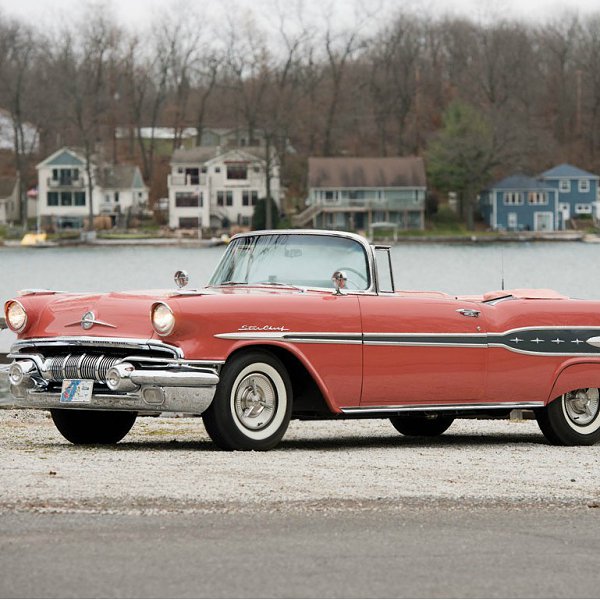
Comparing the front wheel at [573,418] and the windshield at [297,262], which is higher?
the windshield at [297,262]

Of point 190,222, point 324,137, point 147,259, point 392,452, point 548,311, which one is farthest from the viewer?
point 324,137

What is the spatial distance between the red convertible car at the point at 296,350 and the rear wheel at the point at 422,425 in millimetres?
1198

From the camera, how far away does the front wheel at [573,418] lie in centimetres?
1273

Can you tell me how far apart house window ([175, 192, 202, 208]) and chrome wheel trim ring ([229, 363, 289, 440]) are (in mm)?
120907

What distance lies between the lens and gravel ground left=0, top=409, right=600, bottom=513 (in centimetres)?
879

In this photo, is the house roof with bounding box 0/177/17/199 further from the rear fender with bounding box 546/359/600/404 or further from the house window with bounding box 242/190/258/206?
the rear fender with bounding box 546/359/600/404

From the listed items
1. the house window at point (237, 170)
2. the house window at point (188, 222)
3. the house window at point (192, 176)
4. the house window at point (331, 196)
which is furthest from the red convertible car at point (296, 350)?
the house window at point (237, 170)

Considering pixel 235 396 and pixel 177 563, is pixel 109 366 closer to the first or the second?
pixel 235 396

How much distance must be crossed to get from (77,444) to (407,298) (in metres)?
2.71

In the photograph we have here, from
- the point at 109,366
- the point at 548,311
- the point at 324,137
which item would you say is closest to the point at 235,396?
the point at 109,366

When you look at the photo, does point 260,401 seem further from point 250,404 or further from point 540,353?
point 540,353

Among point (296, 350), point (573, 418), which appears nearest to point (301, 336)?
point (296, 350)

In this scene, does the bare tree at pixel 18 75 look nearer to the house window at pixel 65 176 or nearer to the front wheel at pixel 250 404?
the house window at pixel 65 176

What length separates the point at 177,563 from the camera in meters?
6.98
